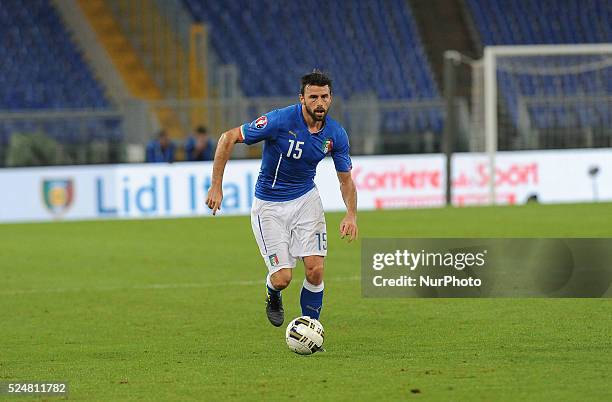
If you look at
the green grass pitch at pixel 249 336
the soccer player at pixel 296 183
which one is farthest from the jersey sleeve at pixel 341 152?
the green grass pitch at pixel 249 336

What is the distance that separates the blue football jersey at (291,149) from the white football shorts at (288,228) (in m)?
0.06

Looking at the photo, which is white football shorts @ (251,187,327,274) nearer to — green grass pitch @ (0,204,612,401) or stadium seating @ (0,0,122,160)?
green grass pitch @ (0,204,612,401)

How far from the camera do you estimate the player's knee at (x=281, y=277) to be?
28.2 ft

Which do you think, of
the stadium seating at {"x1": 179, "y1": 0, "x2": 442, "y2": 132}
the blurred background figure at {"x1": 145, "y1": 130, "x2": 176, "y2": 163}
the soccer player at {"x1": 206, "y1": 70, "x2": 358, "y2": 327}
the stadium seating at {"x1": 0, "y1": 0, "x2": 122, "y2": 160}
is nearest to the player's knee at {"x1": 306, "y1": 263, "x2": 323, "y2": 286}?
the soccer player at {"x1": 206, "y1": 70, "x2": 358, "y2": 327}

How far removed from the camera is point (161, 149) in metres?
22.8

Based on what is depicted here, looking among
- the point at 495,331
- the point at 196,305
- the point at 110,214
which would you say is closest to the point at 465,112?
the point at 110,214

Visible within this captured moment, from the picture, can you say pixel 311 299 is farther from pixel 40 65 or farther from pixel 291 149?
pixel 40 65

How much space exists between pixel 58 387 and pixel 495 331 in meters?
3.41

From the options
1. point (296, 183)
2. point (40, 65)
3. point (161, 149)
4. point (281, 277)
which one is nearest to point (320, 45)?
point (40, 65)

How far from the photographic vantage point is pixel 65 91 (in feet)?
92.0

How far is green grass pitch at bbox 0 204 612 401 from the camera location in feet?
22.7

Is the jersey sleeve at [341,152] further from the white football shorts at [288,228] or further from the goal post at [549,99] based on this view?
the goal post at [549,99]

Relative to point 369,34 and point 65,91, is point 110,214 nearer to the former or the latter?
point 65,91

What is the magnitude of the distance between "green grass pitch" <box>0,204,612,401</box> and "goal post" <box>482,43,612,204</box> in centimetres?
682
